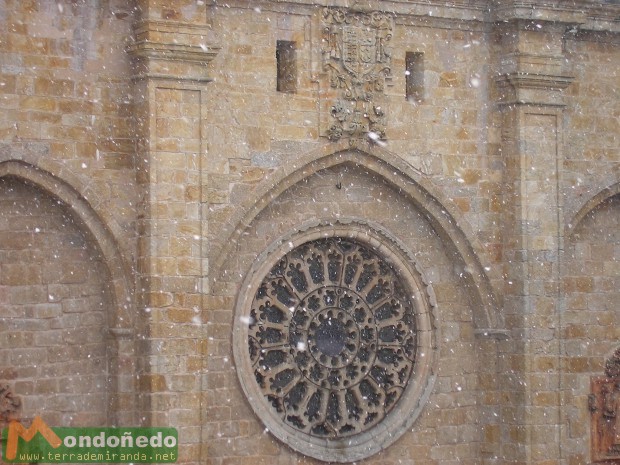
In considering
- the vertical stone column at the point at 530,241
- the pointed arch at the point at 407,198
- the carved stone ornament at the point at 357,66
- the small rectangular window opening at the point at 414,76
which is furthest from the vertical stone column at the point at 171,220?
the vertical stone column at the point at 530,241

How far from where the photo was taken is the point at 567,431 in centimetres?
2009

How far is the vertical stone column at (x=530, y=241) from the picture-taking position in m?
19.5

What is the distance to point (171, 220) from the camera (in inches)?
690

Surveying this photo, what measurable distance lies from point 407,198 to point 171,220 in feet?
9.97

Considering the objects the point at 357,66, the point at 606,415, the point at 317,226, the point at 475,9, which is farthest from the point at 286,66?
the point at 606,415

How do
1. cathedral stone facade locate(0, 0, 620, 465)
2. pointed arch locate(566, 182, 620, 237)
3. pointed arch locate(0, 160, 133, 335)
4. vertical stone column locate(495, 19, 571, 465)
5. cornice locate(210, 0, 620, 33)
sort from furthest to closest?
1. pointed arch locate(566, 182, 620, 237)
2. vertical stone column locate(495, 19, 571, 465)
3. cornice locate(210, 0, 620, 33)
4. cathedral stone facade locate(0, 0, 620, 465)
5. pointed arch locate(0, 160, 133, 335)

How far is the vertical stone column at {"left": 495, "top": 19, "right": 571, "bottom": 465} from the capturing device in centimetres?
1955

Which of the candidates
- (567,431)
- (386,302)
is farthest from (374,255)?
(567,431)

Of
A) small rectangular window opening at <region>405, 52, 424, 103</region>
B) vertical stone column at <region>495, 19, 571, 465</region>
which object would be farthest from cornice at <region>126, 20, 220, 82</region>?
vertical stone column at <region>495, 19, 571, 465</region>

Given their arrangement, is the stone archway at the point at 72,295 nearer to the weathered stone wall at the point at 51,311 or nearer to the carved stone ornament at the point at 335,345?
the weathered stone wall at the point at 51,311

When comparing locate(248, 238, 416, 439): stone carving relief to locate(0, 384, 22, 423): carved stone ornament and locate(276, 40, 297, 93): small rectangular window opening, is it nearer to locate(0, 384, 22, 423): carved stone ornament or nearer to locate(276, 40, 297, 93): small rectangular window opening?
locate(276, 40, 297, 93): small rectangular window opening

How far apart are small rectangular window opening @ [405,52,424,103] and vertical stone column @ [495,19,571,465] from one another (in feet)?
2.97

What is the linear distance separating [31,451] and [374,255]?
427 cm

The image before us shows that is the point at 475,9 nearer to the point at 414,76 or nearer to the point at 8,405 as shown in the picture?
the point at 414,76
